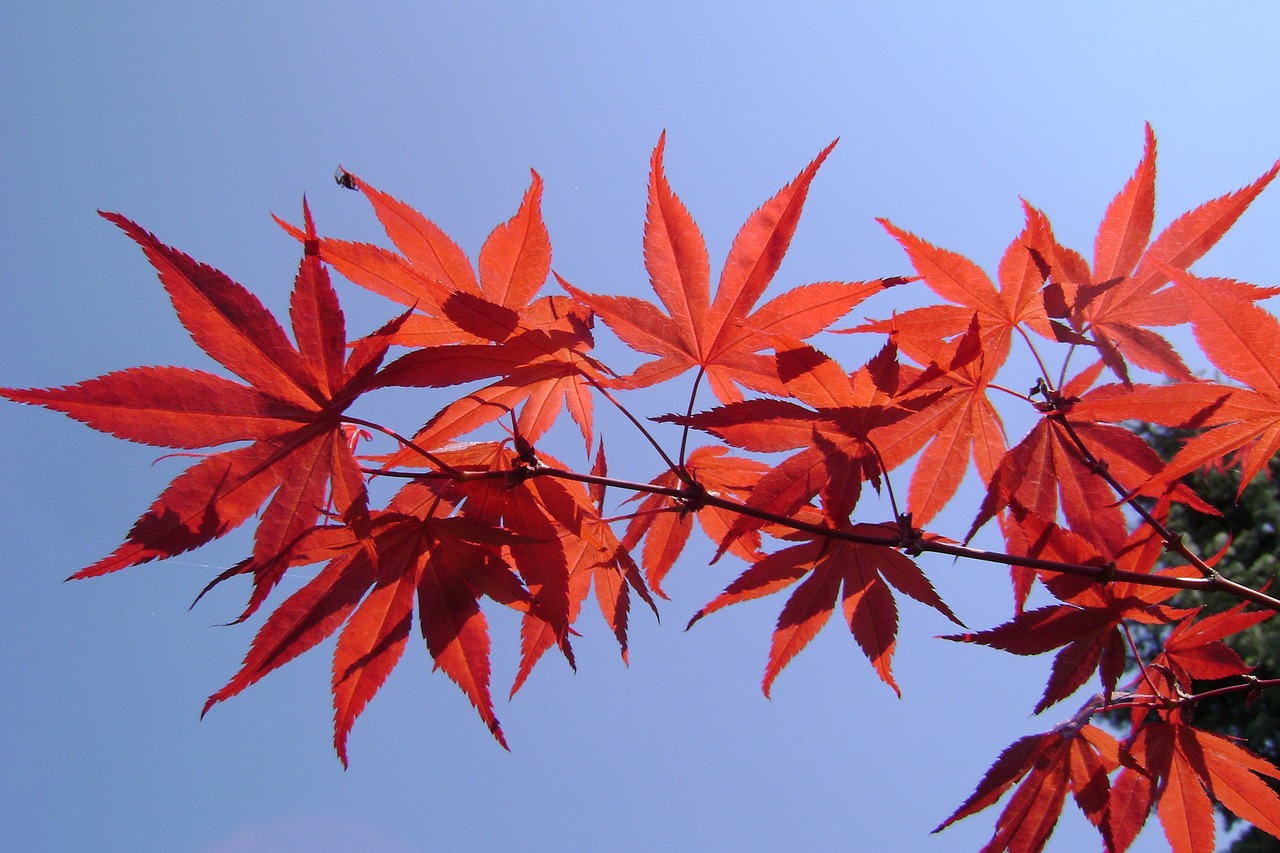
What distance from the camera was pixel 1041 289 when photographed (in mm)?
1069

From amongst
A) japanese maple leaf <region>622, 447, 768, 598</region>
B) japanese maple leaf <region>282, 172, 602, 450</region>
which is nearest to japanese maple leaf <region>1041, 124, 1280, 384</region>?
japanese maple leaf <region>622, 447, 768, 598</region>

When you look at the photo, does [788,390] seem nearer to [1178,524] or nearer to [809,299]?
[809,299]

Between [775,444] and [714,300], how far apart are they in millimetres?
215

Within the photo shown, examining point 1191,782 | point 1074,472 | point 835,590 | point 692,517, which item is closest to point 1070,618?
point 1074,472

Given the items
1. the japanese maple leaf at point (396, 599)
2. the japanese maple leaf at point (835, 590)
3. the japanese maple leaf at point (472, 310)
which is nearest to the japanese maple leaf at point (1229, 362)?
the japanese maple leaf at point (835, 590)

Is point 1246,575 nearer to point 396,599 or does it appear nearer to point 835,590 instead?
point 835,590

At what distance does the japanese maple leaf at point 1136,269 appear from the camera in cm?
101

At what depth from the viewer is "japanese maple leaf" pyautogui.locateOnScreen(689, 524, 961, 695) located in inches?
41.2

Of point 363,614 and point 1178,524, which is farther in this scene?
point 1178,524

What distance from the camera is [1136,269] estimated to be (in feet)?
3.46

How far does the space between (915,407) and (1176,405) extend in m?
0.29

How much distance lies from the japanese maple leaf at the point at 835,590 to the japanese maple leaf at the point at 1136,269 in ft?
1.31

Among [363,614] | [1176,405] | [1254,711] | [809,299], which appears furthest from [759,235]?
[1254,711]

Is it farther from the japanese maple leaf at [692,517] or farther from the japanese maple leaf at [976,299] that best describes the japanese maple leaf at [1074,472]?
the japanese maple leaf at [692,517]
